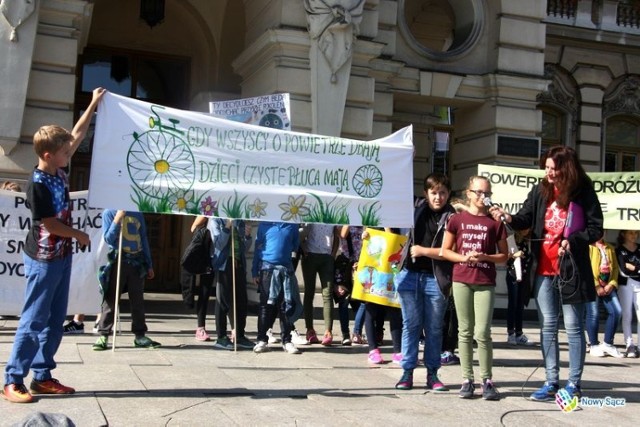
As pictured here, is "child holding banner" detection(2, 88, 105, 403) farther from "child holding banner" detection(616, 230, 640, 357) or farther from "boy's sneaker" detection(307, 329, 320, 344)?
"child holding banner" detection(616, 230, 640, 357)

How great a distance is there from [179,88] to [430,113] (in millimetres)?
5376

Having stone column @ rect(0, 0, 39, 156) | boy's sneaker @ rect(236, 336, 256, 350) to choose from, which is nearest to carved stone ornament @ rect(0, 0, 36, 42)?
stone column @ rect(0, 0, 39, 156)

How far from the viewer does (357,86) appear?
14.2 m

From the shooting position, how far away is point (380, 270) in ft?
31.0

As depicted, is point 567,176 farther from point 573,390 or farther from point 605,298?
point 605,298

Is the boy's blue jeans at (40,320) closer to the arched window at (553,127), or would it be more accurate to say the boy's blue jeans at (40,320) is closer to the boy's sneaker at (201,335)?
the boy's sneaker at (201,335)

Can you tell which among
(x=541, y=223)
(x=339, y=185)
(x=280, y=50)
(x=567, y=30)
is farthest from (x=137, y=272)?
(x=567, y=30)

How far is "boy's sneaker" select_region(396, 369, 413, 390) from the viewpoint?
7.41 m

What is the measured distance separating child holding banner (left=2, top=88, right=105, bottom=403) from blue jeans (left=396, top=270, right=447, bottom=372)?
293 centimetres

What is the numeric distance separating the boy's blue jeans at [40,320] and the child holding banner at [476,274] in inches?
126

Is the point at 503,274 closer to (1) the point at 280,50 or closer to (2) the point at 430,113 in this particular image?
(2) the point at 430,113

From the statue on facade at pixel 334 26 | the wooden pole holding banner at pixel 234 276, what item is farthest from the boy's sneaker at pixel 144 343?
the statue on facade at pixel 334 26

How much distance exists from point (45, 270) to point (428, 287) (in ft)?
11.0

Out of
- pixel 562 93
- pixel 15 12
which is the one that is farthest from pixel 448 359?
pixel 562 93
